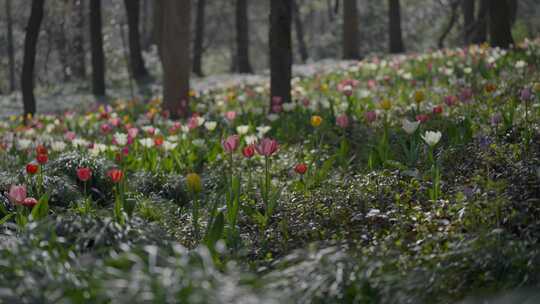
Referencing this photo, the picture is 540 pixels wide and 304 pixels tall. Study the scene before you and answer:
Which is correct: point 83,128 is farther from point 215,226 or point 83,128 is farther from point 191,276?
point 191,276

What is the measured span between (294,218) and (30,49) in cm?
954

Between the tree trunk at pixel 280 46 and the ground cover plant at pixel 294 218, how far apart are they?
1.05 metres

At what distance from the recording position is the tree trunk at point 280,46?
884 cm

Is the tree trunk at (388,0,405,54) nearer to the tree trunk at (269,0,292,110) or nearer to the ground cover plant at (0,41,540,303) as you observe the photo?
the tree trunk at (269,0,292,110)

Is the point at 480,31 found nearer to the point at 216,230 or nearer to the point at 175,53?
the point at 175,53

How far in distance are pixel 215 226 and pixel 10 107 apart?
17.6 meters

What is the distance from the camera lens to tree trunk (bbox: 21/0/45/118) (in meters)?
12.3

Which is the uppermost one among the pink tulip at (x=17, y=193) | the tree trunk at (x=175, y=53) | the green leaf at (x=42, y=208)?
the tree trunk at (x=175, y=53)

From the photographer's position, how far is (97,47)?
18094 millimetres

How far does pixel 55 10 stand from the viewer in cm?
2405

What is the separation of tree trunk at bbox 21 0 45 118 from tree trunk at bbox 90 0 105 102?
4.27m

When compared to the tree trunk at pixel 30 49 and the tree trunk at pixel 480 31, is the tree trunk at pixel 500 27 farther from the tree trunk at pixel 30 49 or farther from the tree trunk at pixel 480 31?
the tree trunk at pixel 30 49

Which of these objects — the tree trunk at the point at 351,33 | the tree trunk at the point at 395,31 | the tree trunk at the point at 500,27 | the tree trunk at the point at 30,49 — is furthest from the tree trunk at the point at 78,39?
the tree trunk at the point at 500,27

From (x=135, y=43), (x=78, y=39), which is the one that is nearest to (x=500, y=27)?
(x=135, y=43)
